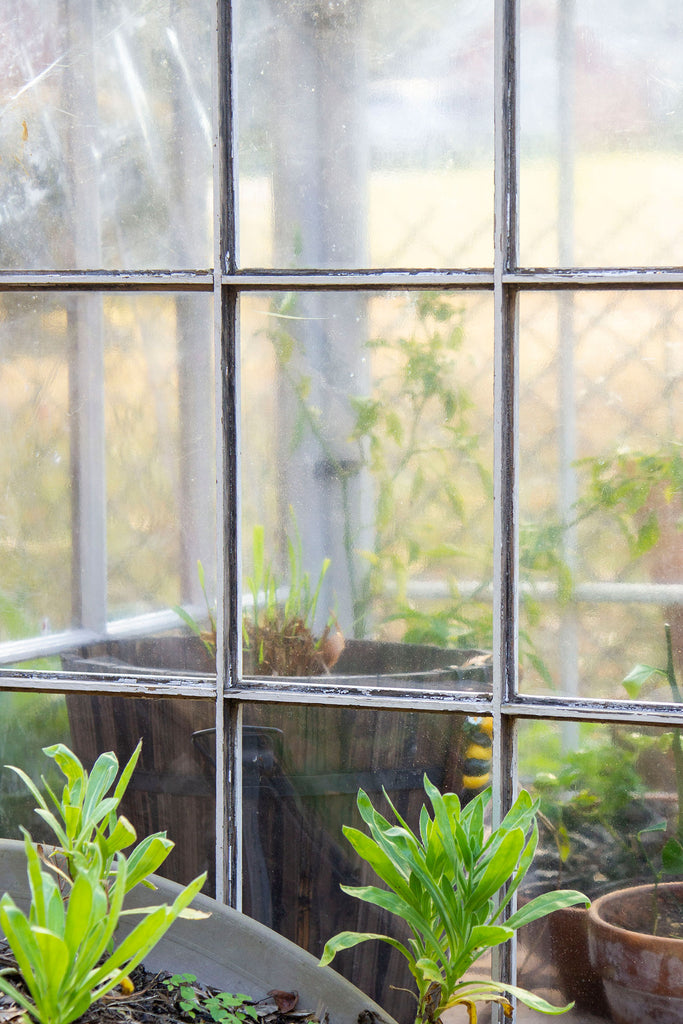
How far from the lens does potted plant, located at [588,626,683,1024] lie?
1.48 meters

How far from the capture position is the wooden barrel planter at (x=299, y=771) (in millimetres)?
1575

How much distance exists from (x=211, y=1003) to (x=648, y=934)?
2.12 ft

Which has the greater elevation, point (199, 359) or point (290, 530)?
point (199, 359)

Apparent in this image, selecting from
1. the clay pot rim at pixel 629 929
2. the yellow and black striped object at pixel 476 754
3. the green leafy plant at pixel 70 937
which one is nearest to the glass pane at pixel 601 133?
the yellow and black striped object at pixel 476 754

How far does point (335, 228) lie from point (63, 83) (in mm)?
527

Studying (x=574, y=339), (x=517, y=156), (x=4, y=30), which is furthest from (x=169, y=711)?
(x=4, y=30)

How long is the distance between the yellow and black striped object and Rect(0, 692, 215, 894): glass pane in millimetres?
412

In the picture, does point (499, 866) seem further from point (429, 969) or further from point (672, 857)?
point (672, 857)

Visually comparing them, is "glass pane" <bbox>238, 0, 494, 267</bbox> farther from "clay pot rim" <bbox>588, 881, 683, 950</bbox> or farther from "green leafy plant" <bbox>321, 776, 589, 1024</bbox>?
"clay pot rim" <bbox>588, 881, 683, 950</bbox>

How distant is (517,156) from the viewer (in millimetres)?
1529

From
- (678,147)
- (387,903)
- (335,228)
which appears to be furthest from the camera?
(335,228)

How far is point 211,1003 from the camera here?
1351mm

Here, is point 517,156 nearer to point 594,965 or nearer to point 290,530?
point 290,530

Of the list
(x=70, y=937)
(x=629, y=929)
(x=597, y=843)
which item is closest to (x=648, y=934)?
(x=629, y=929)
